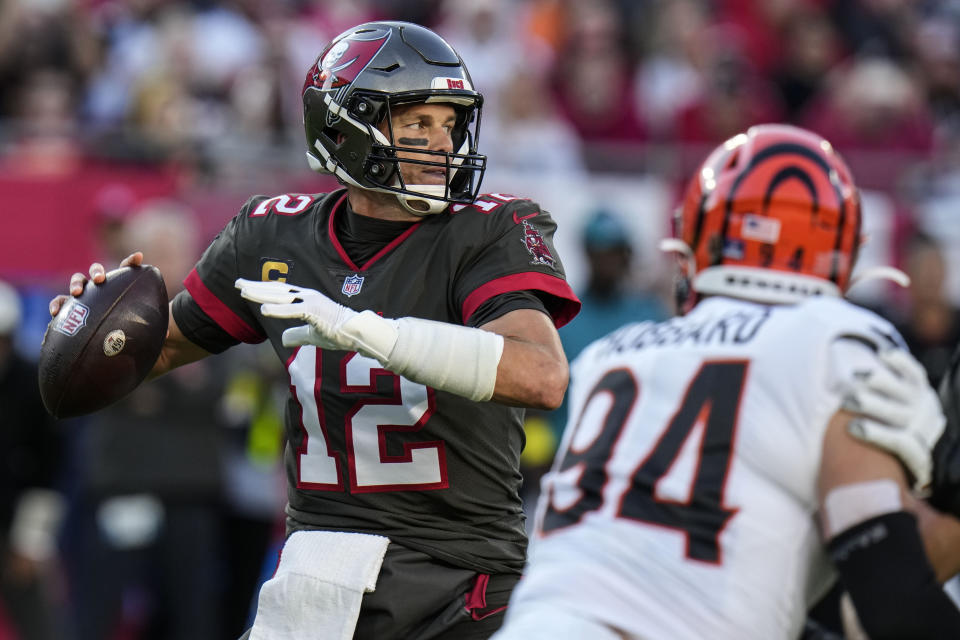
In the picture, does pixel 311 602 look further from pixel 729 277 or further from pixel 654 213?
pixel 654 213

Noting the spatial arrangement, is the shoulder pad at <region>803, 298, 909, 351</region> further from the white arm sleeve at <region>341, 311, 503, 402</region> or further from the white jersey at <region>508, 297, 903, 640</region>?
the white arm sleeve at <region>341, 311, 503, 402</region>

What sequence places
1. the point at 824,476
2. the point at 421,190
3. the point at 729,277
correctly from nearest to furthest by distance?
the point at 824,476 < the point at 729,277 < the point at 421,190

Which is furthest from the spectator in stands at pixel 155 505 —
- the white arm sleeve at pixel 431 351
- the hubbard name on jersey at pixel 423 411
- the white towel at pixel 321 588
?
the white arm sleeve at pixel 431 351

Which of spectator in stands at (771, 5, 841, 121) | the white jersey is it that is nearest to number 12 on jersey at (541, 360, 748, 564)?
the white jersey

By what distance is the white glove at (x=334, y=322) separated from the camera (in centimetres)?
295

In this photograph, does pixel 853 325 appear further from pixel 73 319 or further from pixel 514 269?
pixel 73 319

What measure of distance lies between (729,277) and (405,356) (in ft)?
2.46

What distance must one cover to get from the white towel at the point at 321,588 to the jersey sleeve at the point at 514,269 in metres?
0.58

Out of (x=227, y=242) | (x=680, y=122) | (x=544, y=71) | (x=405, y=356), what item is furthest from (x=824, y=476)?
(x=544, y=71)

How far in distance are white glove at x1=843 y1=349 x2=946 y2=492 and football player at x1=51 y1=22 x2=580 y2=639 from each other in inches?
27.3

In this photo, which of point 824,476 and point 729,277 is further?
point 729,277

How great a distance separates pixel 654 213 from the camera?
821cm

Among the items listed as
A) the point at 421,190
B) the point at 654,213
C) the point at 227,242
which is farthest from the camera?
the point at 654,213

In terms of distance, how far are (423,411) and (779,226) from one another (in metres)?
0.90
